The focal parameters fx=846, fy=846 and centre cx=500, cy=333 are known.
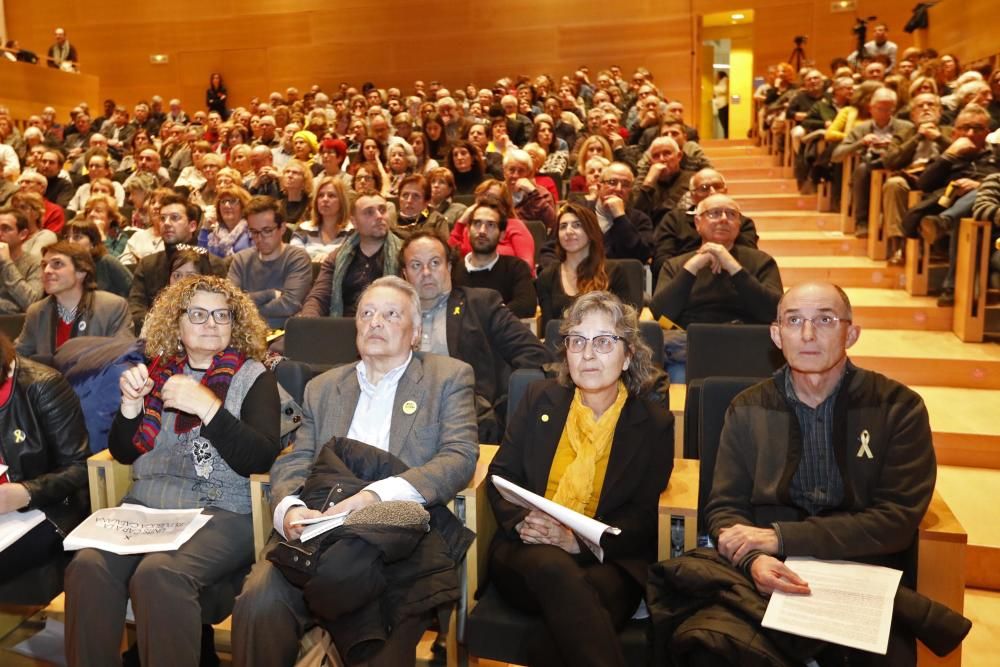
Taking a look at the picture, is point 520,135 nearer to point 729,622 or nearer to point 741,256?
point 741,256

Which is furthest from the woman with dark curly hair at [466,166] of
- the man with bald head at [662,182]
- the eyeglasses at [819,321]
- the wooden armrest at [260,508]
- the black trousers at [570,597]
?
the black trousers at [570,597]

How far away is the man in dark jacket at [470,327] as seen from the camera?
2939mm

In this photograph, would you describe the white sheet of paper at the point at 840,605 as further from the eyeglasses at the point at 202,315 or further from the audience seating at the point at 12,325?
the audience seating at the point at 12,325

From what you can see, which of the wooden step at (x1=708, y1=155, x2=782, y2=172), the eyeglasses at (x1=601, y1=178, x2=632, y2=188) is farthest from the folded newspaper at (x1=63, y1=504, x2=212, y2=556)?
the wooden step at (x1=708, y1=155, x2=782, y2=172)

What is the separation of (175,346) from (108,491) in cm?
42

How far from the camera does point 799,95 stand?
7.38m

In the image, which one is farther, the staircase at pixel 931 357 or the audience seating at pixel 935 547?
the staircase at pixel 931 357

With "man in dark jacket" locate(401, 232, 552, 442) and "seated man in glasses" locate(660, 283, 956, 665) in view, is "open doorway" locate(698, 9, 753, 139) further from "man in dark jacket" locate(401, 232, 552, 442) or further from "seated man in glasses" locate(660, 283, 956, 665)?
"seated man in glasses" locate(660, 283, 956, 665)

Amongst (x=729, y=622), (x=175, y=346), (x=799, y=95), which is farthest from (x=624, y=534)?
(x=799, y=95)

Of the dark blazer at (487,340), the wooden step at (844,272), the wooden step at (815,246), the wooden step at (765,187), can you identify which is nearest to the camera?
the dark blazer at (487,340)

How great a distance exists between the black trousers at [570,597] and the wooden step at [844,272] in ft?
10.3

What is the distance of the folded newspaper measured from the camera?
6.58 feet

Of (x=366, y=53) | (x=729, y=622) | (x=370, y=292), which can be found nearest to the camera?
(x=729, y=622)

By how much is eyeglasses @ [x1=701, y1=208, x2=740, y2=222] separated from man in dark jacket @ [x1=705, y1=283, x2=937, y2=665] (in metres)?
1.21
